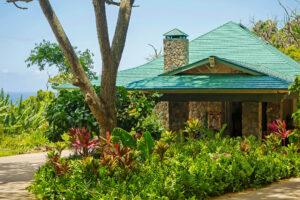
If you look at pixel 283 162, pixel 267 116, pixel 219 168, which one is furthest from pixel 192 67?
pixel 219 168

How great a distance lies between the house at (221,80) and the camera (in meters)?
18.5

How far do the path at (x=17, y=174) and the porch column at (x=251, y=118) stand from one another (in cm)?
717

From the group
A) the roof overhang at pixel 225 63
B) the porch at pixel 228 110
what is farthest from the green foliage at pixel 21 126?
the roof overhang at pixel 225 63

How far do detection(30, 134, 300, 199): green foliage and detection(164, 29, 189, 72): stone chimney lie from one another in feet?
31.0

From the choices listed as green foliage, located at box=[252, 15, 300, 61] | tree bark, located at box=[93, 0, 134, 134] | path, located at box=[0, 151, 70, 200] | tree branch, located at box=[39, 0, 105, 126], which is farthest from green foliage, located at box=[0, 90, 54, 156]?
green foliage, located at box=[252, 15, 300, 61]

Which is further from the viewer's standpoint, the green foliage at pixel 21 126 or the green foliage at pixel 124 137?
the green foliage at pixel 21 126

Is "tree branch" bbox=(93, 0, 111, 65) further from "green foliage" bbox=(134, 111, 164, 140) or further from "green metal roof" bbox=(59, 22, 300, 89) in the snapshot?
"green metal roof" bbox=(59, 22, 300, 89)

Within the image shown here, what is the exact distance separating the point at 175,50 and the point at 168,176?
1260 cm

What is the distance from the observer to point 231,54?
23.6 metres

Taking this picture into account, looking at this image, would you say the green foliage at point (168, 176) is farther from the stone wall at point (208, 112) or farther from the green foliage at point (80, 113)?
the stone wall at point (208, 112)

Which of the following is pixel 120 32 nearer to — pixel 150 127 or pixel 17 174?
pixel 150 127

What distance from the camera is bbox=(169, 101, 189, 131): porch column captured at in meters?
20.5

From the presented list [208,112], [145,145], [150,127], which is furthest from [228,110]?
[145,145]

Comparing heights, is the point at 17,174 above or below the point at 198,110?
below
